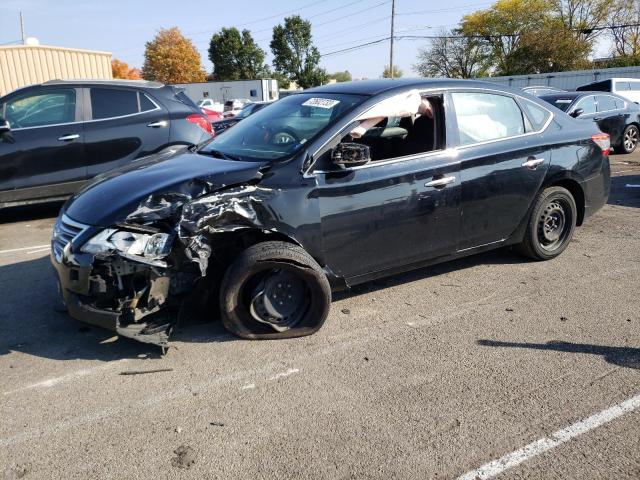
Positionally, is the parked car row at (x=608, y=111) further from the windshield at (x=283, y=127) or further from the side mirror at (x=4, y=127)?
the side mirror at (x=4, y=127)

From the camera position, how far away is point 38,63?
1872cm

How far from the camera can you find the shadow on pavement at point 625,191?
309 inches

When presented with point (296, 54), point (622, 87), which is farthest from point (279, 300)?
point (296, 54)

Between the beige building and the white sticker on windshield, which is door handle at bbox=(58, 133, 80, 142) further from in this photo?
the beige building

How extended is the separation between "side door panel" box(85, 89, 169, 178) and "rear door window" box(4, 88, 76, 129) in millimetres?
238

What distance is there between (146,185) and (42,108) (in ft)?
15.0

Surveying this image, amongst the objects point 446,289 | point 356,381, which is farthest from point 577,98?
point 356,381

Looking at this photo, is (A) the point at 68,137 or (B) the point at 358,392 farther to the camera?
(A) the point at 68,137

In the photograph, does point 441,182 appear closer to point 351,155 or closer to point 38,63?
point 351,155

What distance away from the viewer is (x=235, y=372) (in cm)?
332

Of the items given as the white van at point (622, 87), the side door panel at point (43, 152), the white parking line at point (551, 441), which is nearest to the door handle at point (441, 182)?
the white parking line at point (551, 441)

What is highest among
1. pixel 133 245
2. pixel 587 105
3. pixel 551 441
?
pixel 587 105

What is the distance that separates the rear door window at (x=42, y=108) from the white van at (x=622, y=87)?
16381 mm

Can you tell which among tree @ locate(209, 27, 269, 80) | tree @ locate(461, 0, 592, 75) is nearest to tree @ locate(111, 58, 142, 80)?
tree @ locate(209, 27, 269, 80)
